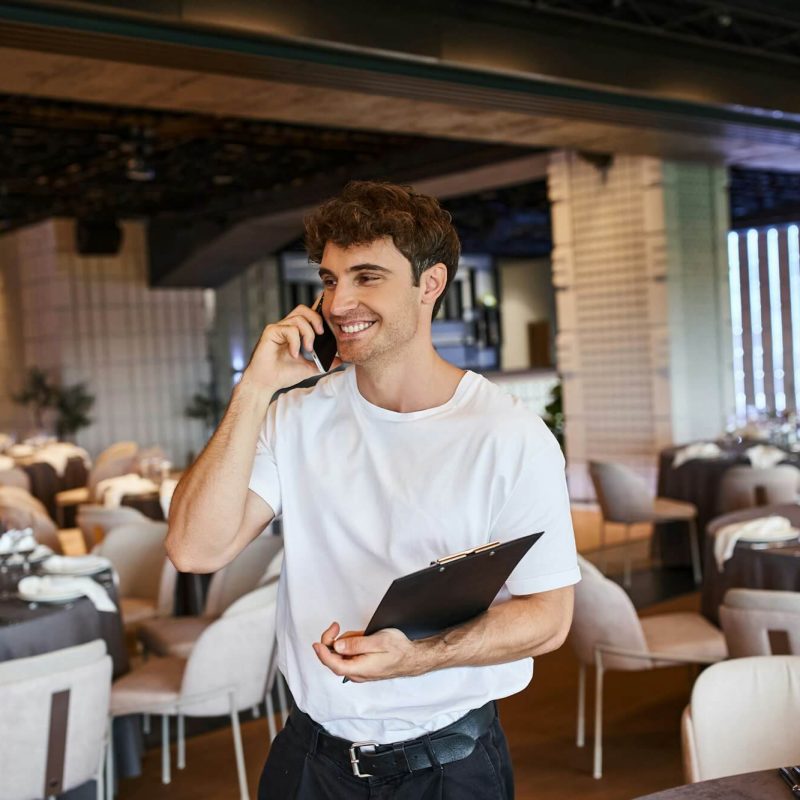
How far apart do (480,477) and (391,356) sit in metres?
0.24

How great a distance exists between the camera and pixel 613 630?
13.5 ft

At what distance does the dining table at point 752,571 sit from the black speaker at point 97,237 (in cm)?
1251

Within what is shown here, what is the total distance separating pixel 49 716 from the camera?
300cm

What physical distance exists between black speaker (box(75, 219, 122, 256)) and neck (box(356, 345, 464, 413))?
1448 cm

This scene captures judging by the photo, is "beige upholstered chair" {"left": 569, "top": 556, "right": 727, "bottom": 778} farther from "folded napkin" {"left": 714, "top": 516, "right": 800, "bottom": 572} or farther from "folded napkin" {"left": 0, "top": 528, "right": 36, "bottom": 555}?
"folded napkin" {"left": 0, "top": 528, "right": 36, "bottom": 555}

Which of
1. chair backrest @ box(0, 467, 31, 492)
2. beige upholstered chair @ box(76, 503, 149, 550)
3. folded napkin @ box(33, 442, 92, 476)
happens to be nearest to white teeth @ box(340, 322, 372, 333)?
beige upholstered chair @ box(76, 503, 149, 550)

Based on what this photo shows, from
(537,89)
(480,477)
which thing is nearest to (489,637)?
(480,477)

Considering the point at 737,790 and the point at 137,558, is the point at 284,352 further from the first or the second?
the point at 137,558

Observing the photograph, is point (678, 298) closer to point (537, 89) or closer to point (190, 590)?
point (537, 89)

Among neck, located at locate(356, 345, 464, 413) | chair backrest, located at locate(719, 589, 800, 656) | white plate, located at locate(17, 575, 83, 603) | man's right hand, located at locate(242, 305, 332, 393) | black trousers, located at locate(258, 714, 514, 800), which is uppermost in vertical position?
man's right hand, located at locate(242, 305, 332, 393)

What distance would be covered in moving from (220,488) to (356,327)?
34 cm

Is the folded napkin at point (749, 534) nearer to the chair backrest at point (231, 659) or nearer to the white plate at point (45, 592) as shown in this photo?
the chair backrest at point (231, 659)

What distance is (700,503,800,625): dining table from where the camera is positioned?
13.6 ft

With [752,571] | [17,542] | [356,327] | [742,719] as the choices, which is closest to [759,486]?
[752,571]
